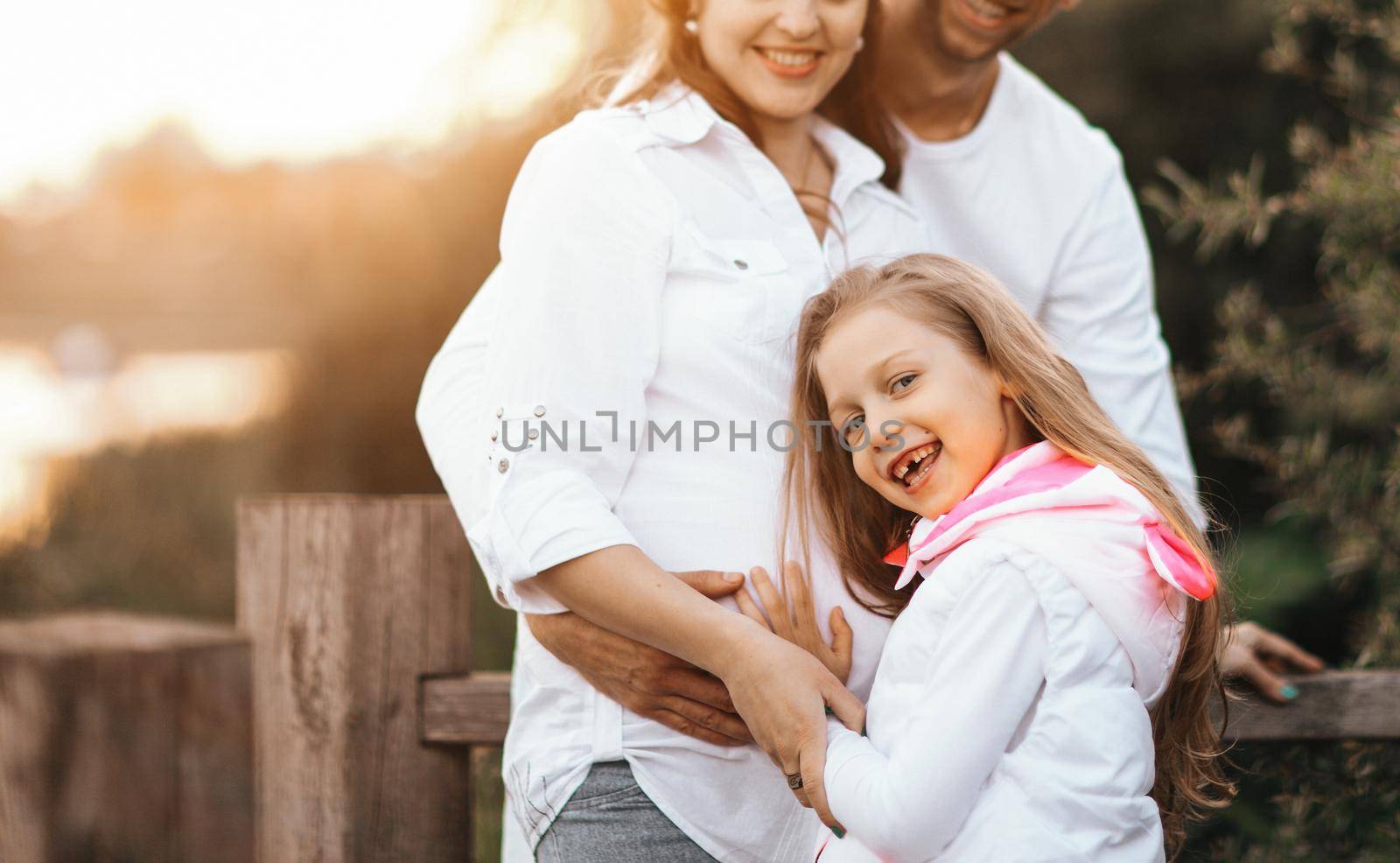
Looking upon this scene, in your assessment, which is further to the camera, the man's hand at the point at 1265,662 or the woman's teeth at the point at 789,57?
the man's hand at the point at 1265,662

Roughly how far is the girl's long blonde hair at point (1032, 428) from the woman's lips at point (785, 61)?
341mm

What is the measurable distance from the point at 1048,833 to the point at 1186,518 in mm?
422

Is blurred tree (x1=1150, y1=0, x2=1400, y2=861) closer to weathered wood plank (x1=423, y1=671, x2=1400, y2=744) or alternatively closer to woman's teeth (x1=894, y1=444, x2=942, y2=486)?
weathered wood plank (x1=423, y1=671, x2=1400, y2=744)

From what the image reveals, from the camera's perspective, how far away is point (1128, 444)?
5.13 feet

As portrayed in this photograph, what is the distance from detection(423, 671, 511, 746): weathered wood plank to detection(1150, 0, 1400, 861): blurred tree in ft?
4.42

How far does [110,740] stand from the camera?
89.4 inches

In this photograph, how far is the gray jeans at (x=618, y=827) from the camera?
159 cm

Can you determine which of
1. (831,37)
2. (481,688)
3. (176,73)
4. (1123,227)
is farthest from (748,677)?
(176,73)

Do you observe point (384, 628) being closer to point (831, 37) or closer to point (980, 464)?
point (980, 464)

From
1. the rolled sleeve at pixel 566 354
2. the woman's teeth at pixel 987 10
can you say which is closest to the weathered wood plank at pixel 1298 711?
the rolled sleeve at pixel 566 354

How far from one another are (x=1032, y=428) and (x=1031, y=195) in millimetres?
887

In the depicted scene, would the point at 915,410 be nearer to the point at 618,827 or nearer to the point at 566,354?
the point at 566,354

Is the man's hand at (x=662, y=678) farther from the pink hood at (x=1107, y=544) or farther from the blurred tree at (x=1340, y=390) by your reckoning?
the blurred tree at (x=1340, y=390)

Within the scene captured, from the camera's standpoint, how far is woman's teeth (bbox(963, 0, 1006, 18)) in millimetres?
2264
